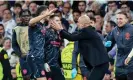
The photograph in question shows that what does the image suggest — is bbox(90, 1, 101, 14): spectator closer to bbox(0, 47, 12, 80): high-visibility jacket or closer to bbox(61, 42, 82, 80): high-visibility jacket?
bbox(61, 42, 82, 80): high-visibility jacket

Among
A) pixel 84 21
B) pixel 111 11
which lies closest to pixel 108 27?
pixel 111 11

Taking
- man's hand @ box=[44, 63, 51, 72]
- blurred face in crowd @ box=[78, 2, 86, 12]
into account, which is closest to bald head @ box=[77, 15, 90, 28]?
man's hand @ box=[44, 63, 51, 72]

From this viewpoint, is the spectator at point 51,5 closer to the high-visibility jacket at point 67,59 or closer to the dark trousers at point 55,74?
the high-visibility jacket at point 67,59

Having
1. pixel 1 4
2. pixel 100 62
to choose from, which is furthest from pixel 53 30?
pixel 1 4

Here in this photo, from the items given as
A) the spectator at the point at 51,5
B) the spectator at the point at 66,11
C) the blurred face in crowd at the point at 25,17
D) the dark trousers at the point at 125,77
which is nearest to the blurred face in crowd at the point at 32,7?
the spectator at the point at 51,5

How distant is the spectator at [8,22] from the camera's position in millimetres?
19656

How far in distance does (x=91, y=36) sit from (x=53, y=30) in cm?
184

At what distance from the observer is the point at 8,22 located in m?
19.9

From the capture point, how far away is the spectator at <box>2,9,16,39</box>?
64.5 feet

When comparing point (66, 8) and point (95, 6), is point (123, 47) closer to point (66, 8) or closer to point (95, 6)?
point (95, 6)

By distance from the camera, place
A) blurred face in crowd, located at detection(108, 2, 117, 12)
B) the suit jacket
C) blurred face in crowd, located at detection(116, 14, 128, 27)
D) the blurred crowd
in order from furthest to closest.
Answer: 1. blurred face in crowd, located at detection(108, 2, 117, 12)
2. the blurred crowd
3. blurred face in crowd, located at detection(116, 14, 128, 27)
4. the suit jacket

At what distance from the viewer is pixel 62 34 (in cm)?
1377

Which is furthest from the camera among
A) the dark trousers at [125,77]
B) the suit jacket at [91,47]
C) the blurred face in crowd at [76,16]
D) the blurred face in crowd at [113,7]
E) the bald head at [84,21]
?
the blurred face in crowd at [76,16]

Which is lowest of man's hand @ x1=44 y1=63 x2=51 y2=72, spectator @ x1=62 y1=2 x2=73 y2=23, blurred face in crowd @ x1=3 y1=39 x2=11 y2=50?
man's hand @ x1=44 y1=63 x2=51 y2=72
